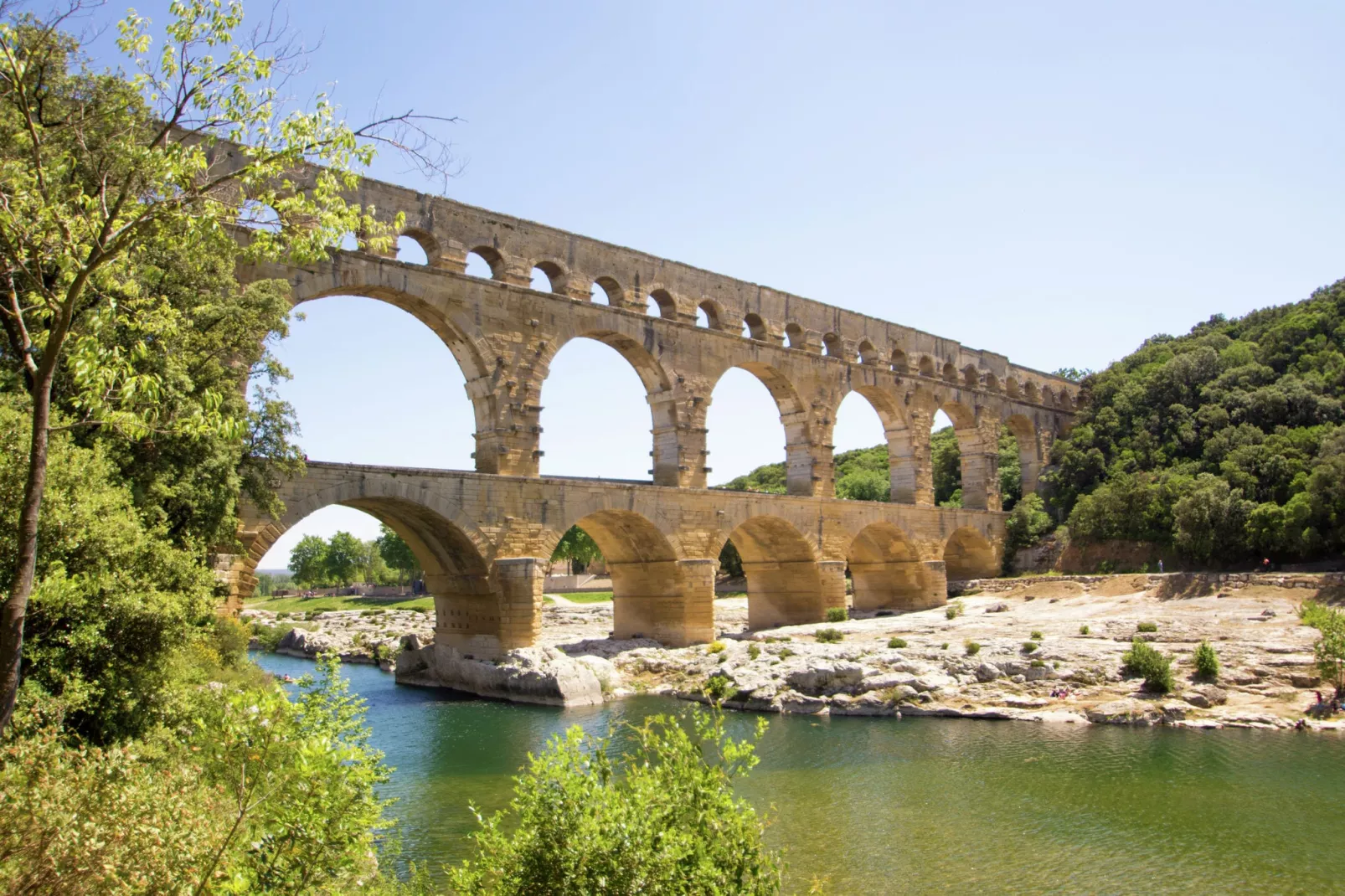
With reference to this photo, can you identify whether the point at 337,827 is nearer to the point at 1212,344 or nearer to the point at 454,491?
the point at 454,491

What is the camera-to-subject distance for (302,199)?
5.65 m

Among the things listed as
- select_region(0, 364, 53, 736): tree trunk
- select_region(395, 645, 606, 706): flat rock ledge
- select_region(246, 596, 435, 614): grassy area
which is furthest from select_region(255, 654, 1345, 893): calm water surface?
select_region(246, 596, 435, 614): grassy area

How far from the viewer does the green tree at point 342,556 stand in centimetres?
7006

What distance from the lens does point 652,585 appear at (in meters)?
24.8

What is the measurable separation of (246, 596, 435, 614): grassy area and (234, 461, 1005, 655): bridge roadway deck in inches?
817

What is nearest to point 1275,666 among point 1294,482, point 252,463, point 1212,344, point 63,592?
point 1294,482

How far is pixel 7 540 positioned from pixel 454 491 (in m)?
11.9

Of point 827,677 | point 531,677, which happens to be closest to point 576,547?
point 531,677

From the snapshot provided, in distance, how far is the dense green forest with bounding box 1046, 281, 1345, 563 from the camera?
28.5 metres

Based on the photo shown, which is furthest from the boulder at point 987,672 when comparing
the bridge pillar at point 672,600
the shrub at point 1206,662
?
the bridge pillar at point 672,600

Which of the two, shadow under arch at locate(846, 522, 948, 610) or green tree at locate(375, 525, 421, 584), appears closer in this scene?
shadow under arch at locate(846, 522, 948, 610)

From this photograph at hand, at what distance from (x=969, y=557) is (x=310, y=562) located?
170 ft

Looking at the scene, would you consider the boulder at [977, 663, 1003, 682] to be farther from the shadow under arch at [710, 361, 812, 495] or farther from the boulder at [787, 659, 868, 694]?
the shadow under arch at [710, 361, 812, 495]

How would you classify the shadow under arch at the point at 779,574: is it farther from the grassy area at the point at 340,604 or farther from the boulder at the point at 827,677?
the grassy area at the point at 340,604
